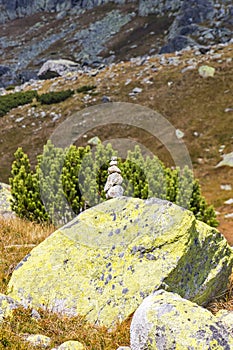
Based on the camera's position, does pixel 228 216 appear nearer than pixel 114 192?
No

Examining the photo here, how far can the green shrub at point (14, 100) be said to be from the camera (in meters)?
39.5

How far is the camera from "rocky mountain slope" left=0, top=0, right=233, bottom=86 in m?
64.7

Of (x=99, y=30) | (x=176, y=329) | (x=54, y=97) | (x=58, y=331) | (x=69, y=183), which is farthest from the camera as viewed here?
(x=99, y=30)

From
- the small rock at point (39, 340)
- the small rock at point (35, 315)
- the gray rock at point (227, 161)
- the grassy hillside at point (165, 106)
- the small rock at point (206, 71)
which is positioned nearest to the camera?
the small rock at point (39, 340)

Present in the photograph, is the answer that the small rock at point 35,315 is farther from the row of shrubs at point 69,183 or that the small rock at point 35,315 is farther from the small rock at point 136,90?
the small rock at point 136,90

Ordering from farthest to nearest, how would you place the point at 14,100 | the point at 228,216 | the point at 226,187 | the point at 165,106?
the point at 14,100 → the point at 165,106 → the point at 226,187 → the point at 228,216

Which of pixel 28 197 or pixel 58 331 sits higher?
pixel 58 331

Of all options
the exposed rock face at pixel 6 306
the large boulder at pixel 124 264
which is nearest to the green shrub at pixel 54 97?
the large boulder at pixel 124 264

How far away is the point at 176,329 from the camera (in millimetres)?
3902

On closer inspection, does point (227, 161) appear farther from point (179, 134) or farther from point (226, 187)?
point (179, 134)

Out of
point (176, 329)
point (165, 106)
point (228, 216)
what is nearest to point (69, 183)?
point (176, 329)

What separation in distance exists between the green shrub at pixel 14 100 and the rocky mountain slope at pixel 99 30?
88.0ft

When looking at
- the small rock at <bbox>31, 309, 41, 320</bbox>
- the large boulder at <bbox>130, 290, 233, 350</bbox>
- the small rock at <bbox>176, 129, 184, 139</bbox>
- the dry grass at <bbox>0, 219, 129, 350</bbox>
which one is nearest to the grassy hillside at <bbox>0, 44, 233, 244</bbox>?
the small rock at <bbox>176, 129, 184, 139</bbox>

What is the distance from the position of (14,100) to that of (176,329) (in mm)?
39638
